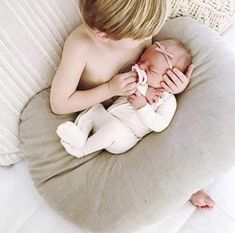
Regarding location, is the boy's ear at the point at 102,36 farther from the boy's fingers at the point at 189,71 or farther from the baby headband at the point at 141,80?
the boy's fingers at the point at 189,71

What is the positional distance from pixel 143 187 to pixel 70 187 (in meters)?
0.17

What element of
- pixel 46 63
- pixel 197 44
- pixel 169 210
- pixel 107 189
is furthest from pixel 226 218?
pixel 46 63

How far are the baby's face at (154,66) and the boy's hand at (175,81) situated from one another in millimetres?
14

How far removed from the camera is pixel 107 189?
853 mm

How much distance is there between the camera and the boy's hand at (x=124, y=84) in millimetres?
885

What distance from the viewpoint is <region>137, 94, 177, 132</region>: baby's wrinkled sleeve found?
87 centimetres

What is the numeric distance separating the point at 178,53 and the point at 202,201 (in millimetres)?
369

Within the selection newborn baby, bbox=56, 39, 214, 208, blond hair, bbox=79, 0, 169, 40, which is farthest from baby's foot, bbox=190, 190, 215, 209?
blond hair, bbox=79, 0, 169, 40

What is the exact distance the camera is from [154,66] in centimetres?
90

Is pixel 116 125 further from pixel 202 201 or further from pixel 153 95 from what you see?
pixel 202 201

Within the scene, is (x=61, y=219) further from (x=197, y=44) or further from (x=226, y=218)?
(x=197, y=44)

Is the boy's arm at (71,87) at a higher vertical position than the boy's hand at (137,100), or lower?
higher

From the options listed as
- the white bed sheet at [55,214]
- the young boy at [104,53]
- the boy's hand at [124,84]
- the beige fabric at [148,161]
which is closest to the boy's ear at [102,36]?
the young boy at [104,53]

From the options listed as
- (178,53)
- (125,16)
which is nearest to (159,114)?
(178,53)
